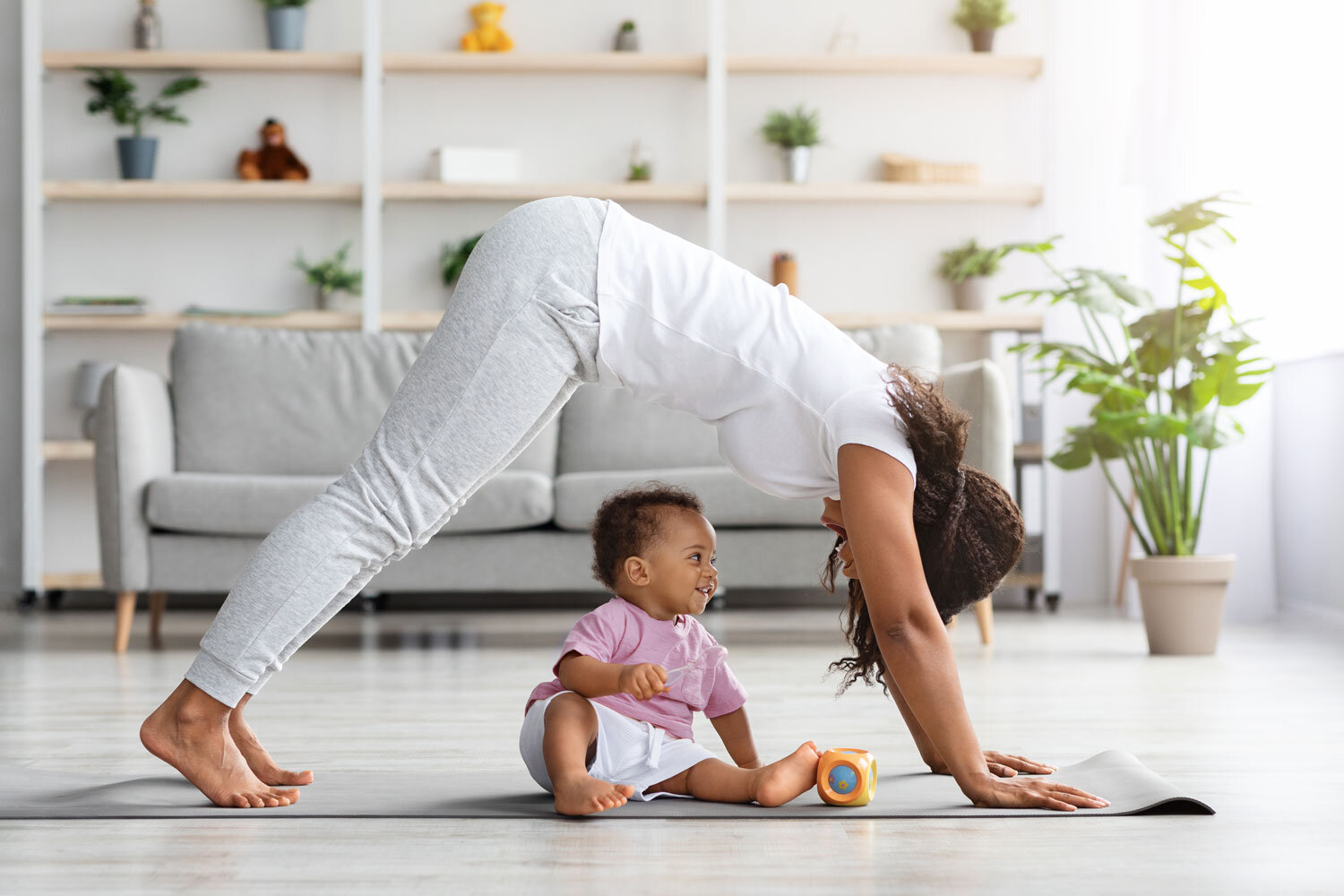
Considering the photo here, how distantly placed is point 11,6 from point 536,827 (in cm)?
441

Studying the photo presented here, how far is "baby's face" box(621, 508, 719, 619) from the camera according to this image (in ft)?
5.05

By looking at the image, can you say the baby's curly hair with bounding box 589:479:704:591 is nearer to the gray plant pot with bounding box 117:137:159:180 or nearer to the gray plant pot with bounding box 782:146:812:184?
the gray plant pot with bounding box 782:146:812:184

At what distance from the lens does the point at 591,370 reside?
4.91ft

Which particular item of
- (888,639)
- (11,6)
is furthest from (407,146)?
(888,639)

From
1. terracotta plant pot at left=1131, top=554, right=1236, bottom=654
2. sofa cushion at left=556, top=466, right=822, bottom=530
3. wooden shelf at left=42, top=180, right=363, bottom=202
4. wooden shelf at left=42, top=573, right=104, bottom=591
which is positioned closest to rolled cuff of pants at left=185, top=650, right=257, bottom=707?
sofa cushion at left=556, top=466, right=822, bottom=530

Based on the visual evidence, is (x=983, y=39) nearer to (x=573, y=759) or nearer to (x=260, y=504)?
(x=260, y=504)

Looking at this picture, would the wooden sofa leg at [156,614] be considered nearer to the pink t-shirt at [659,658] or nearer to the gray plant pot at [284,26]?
the gray plant pot at [284,26]

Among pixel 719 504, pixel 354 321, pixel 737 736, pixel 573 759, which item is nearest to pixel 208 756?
pixel 573 759

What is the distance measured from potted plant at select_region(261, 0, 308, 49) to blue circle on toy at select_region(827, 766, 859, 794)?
3.87m

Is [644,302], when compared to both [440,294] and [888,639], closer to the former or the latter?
[888,639]

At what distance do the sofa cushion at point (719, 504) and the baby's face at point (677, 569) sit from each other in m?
1.62

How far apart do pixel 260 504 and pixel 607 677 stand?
1.95 m

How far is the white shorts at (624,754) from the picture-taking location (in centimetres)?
151

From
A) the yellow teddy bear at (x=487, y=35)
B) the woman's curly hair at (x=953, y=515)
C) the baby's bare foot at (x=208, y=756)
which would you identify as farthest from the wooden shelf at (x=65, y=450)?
the woman's curly hair at (x=953, y=515)
